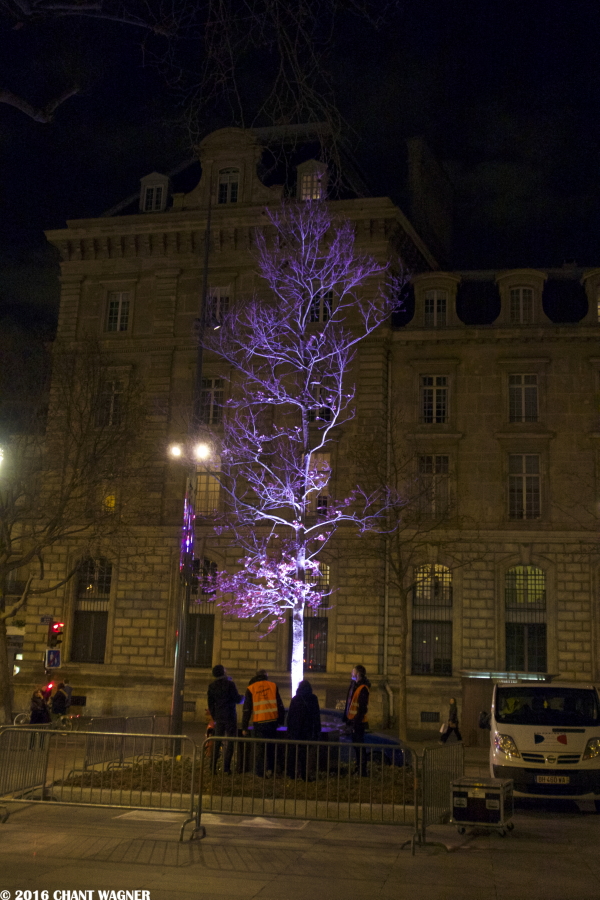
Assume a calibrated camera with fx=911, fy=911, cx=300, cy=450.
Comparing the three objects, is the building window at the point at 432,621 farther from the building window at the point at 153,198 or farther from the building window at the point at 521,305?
the building window at the point at 153,198

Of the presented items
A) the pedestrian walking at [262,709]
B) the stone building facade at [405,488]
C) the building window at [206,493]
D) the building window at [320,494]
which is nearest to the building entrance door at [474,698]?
the stone building facade at [405,488]

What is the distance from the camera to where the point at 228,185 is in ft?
118

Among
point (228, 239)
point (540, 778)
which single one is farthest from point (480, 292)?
point (540, 778)

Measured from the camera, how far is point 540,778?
14.4 metres

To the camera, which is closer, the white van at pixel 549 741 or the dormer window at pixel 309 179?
the white van at pixel 549 741

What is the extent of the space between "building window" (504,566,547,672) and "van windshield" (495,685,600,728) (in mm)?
15118

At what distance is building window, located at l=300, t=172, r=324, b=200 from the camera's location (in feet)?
113

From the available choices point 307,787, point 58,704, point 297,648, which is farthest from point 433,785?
point 58,704

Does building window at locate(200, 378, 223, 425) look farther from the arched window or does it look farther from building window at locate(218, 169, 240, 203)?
building window at locate(218, 169, 240, 203)

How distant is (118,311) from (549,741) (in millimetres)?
26701

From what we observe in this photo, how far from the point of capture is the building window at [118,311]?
36.3m

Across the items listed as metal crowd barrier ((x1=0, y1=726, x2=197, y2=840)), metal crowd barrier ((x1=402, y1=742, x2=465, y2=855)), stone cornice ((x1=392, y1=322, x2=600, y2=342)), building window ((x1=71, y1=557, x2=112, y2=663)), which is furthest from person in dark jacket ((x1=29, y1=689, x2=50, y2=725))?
stone cornice ((x1=392, y1=322, x2=600, y2=342))

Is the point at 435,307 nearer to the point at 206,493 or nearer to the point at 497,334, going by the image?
the point at 497,334

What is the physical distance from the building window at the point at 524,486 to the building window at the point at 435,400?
2.89 metres
